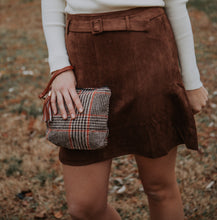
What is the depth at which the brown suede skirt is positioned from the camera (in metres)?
1.18

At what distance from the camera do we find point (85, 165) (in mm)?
1275

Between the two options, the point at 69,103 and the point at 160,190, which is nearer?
the point at 69,103

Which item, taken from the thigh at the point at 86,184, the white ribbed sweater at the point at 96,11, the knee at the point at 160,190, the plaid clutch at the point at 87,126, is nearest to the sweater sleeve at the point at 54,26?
the white ribbed sweater at the point at 96,11

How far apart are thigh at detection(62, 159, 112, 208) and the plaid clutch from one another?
14 cm

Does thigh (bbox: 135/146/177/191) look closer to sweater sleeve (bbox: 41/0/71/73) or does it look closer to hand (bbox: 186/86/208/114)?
hand (bbox: 186/86/208/114)

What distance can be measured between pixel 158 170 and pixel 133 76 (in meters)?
0.47

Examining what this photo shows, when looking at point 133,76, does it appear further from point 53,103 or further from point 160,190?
point 160,190

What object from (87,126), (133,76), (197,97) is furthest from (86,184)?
(197,97)

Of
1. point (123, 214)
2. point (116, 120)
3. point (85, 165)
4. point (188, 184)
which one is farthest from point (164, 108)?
point (188, 184)

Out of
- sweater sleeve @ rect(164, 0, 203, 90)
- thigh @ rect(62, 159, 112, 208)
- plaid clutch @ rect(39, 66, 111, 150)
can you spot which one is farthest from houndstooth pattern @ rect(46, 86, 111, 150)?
sweater sleeve @ rect(164, 0, 203, 90)

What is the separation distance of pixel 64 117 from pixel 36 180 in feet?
5.64

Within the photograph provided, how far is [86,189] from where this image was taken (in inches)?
50.0

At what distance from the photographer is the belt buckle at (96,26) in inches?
45.7

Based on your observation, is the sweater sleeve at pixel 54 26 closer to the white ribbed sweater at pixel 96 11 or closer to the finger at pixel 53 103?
the white ribbed sweater at pixel 96 11
